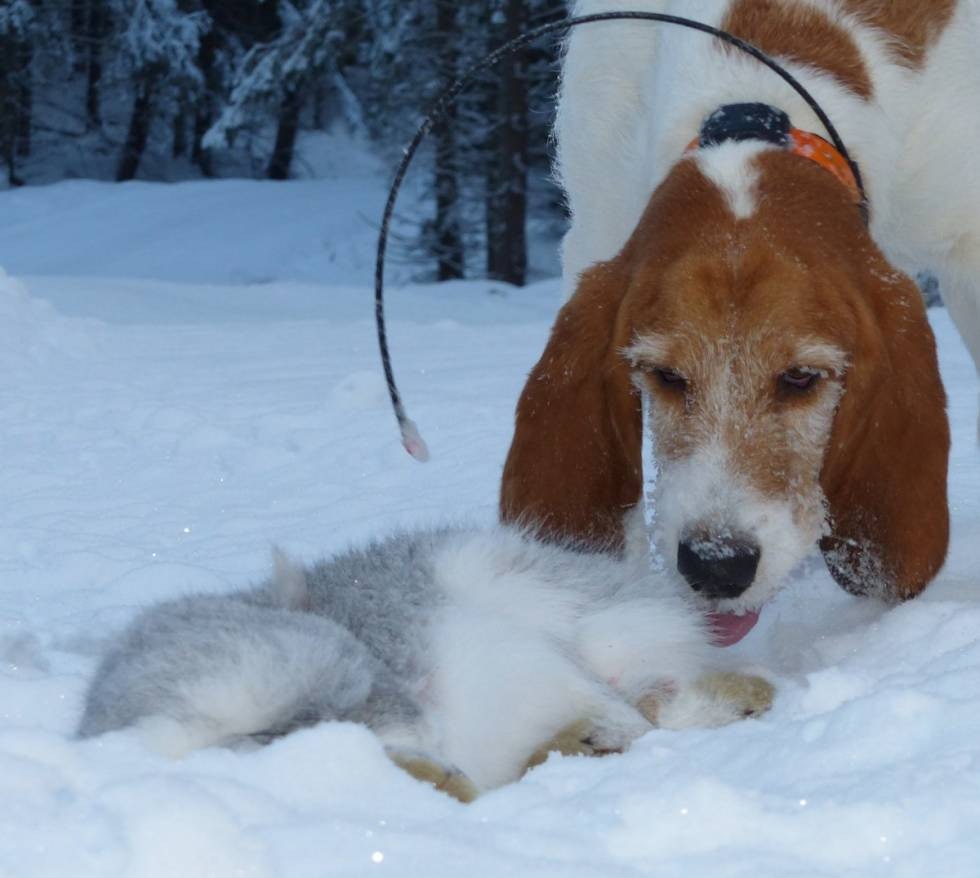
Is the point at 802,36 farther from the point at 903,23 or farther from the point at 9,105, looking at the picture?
the point at 9,105

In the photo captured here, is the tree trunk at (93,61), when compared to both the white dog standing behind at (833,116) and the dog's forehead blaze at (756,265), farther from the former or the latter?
the dog's forehead blaze at (756,265)

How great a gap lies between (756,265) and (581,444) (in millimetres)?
542

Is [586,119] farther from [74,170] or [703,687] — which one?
[74,170]

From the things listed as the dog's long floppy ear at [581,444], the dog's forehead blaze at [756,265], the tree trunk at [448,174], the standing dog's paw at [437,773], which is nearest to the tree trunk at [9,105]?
the tree trunk at [448,174]

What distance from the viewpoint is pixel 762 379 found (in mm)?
2928

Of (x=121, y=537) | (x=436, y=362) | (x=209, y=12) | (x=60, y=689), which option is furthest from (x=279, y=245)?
(x=60, y=689)

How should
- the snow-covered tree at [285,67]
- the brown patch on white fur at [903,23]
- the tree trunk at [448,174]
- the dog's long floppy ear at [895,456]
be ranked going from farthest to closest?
1. the snow-covered tree at [285,67]
2. the tree trunk at [448,174]
3. the brown patch on white fur at [903,23]
4. the dog's long floppy ear at [895,456]

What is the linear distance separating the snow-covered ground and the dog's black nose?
172mm

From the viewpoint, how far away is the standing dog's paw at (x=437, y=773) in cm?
216

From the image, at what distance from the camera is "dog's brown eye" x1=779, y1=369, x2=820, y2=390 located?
295 cm

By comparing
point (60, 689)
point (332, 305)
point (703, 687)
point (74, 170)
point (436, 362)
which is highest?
point (703, 687)

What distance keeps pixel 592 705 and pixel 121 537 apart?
2372 mm

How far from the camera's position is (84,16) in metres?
20.4

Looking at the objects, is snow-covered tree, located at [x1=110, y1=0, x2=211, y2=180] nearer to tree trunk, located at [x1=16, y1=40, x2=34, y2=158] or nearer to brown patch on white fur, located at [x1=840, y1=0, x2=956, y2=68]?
tree trunk, located at [x1=16, y1=40, x2=34, y2=158]
